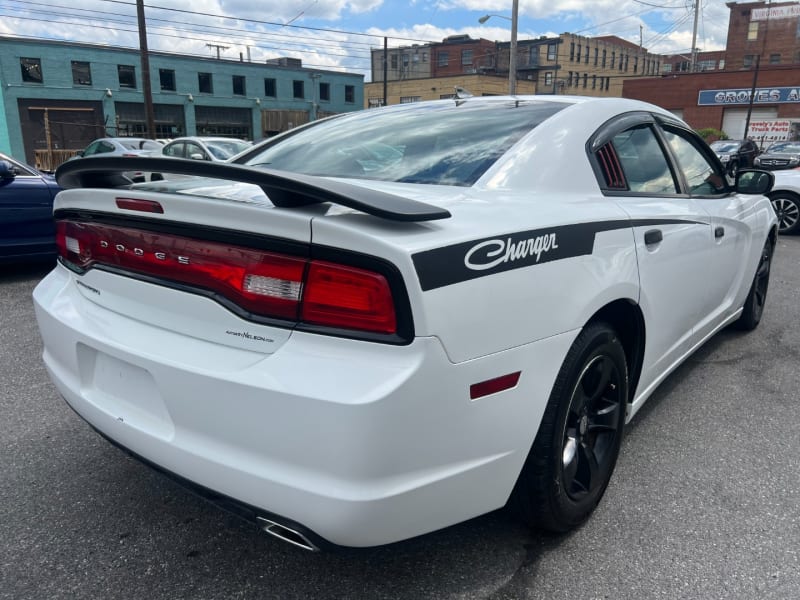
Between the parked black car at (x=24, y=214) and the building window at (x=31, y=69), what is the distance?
38339 millimetres

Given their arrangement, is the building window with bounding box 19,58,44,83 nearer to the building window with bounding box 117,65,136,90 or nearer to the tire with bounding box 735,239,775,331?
the building window with bounding box 117,65,136,90

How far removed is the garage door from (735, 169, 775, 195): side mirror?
47743 mm

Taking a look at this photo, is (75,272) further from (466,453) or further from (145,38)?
(145,38)

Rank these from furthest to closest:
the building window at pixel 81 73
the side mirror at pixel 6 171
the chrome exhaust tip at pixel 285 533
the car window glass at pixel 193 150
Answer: the building window at pixel 81 73 < the car window glass at pixel 193 150 < the side mirror at pixel 6 171 < the chrome exhaust tip at pixel 285 533

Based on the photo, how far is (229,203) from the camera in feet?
5.43

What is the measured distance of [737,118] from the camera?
148ft

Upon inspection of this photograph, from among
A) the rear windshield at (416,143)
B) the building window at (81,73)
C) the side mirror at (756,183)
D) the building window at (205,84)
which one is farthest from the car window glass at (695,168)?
the building window at (205,84)

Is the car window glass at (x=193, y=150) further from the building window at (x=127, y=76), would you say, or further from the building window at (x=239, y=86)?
the building window at (x=239, y=86)

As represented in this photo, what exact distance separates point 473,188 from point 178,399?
1.09 meters

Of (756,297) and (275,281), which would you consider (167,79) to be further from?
(275,281)

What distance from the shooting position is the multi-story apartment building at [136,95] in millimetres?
37375

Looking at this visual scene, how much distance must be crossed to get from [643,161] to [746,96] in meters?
49.3

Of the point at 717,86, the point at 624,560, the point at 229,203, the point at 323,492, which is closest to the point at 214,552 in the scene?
the point at 323,492

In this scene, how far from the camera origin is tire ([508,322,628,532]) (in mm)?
1914
